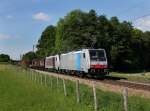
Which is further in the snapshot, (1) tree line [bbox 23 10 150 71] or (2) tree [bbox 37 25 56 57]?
(2) tree [bbox 37 25 56 57]

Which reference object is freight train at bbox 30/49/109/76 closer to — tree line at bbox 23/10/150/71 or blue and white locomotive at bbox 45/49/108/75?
blue and white locomotive at bbox 45/49/108/75

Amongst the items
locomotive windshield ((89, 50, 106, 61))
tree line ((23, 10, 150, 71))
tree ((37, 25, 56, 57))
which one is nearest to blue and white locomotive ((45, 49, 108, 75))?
locomotive windshield ((89, 50, 106, 61))

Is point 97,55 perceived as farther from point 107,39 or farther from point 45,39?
point 45,39

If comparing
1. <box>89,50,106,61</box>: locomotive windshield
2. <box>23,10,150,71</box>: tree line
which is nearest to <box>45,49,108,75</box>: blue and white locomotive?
<box>89,50,106,61</box>: locomotive windshield

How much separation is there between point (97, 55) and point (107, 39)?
1893 inches

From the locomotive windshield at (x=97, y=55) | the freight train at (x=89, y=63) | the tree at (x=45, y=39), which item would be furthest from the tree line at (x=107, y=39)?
the tree at (x=45, y=39)

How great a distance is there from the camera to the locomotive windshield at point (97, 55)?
154ft

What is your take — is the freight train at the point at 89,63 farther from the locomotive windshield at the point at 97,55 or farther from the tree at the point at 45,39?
the tree at the point at 45,39

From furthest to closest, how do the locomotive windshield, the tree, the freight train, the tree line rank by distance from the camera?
the tree, the tree line, the locomotive windshield, the freight train

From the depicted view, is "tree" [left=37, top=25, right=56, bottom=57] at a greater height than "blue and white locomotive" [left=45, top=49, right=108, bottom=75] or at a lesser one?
greater

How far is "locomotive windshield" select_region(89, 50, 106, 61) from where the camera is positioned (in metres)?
46.8

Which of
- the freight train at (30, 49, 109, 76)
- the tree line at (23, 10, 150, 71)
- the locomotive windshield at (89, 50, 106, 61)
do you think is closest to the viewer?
the freight train at (30, 49, 109, 76)

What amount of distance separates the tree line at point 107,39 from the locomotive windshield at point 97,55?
42496 mm

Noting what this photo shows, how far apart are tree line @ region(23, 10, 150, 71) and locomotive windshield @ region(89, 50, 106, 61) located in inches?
1673
